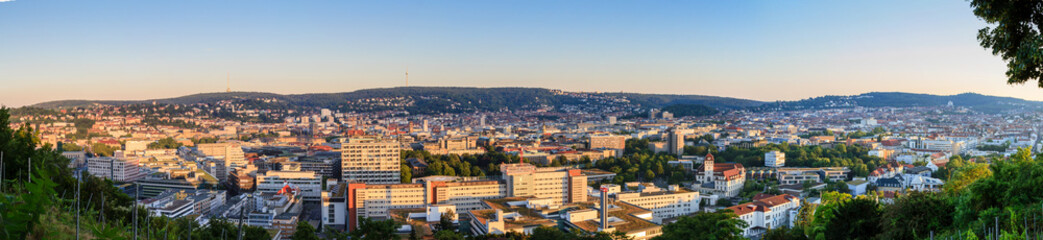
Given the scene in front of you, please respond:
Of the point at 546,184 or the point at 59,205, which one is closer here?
the point at 59,205

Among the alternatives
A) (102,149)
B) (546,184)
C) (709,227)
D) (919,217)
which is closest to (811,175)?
(546,184)

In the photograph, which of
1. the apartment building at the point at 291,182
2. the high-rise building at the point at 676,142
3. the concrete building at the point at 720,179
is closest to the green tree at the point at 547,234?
the concrete building at the point at 720,179

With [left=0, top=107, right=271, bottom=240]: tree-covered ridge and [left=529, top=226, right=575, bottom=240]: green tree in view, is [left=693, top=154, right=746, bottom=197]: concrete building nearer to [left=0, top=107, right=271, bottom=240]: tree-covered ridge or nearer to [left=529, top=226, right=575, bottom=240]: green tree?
[left=529, top=226, right=575, bottom=240]: green tree

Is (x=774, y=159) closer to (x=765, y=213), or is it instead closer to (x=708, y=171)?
(x=708, y=171)

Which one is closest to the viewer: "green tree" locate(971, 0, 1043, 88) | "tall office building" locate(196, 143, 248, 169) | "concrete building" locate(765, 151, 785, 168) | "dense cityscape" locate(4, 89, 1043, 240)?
"green tree" locate(971, 0, 1043, 88)

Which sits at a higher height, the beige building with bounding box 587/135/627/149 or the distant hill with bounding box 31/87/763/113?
the distant hill with bounding box 31/87/763/113

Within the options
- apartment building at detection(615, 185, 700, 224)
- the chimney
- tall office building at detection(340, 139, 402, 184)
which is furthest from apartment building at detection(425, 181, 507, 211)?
tall office building at detection(340, 139, 402, 184)
